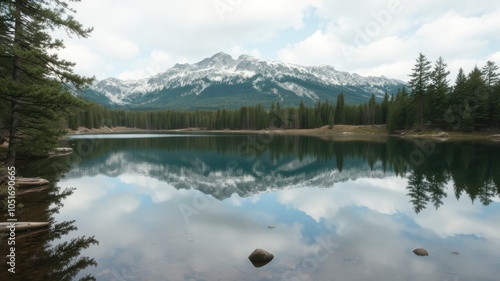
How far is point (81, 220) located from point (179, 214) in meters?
6.62

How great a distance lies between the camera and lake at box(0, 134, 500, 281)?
13227 mm

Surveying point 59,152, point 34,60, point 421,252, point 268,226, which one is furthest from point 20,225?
point 59,152

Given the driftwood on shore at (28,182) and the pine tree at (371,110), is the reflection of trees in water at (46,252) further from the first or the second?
the pine tree at (371,110)

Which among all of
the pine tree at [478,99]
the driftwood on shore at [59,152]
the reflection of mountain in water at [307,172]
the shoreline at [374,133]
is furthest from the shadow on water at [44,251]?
the pine tree at [478,99]

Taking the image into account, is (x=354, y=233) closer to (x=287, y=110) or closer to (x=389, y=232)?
(x=389, y=232)

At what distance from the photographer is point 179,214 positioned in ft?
75.3

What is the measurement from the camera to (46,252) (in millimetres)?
13891

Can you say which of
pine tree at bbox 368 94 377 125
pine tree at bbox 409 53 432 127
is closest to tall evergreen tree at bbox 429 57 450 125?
pine tree at bbox 409 53 432 127

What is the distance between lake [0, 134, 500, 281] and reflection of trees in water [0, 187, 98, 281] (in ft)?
0.16

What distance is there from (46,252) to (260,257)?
1003 centimetres

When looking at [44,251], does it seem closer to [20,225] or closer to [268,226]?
[20,225]

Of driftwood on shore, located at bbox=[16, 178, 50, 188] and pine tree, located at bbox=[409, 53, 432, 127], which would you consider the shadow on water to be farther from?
pine tree, located at bbox=[409, 53, 432, 127]

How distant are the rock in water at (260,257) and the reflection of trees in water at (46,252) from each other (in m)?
6.92

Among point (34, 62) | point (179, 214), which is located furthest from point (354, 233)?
point (34, 62)
